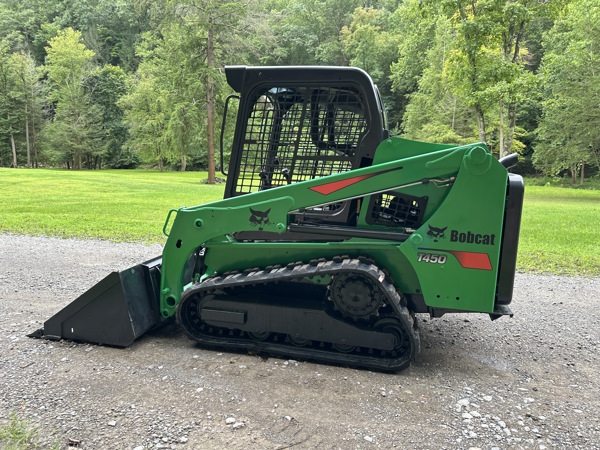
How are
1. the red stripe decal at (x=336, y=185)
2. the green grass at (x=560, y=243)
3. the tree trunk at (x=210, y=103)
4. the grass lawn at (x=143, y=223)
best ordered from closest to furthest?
the red stripe decal at (x=336, y=185) < the green grass at (x=560, y=243) < the grass lawn at (x=143, y=223) < the tree trunk at (x=210, y=103)

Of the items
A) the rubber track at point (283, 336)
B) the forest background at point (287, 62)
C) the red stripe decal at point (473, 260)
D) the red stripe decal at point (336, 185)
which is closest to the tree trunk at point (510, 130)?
the forest background at point (287, 62)

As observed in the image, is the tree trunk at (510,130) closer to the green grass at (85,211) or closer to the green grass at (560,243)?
the green grass at (560,243)

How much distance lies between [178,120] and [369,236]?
2898cm

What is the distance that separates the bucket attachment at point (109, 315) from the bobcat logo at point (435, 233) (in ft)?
8.38

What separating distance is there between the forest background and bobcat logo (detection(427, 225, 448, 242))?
15.8m

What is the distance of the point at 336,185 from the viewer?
3652 mm

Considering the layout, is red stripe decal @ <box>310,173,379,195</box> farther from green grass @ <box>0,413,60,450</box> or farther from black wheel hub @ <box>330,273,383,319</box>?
green grass @ <box>0,413,60,450</box>

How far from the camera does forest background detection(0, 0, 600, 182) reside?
19.5m

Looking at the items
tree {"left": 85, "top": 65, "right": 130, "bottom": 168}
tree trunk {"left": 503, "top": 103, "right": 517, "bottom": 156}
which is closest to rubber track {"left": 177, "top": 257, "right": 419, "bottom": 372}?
tree trunk {"left": 503, "top": 103, "right": 517, "bottom": 156}

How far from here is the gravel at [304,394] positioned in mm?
2764

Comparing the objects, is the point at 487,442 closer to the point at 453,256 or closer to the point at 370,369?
the point at 370,369

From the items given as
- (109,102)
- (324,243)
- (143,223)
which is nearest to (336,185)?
(324,243)

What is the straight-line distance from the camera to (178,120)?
30.5 m

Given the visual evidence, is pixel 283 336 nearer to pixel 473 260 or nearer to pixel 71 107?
pixel 473 260
